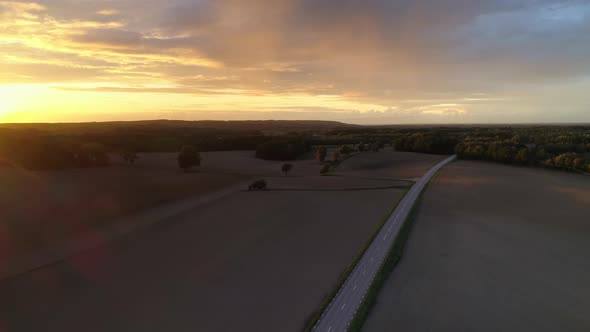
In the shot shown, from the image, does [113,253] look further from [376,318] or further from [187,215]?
[376,318]

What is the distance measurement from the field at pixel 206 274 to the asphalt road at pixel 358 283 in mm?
910

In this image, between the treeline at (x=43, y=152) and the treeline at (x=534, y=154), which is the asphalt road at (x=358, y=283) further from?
the treeline at (x=43, y=152)

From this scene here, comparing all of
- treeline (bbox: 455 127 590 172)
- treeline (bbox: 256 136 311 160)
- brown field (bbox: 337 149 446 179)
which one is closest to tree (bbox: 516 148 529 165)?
treeline (bbox: 455 127 590 172)

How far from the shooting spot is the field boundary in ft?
65.1

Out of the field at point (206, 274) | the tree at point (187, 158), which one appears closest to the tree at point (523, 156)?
the field at point (206, 274)

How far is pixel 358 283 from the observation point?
1670 centimetres

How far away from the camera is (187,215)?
3023 cm

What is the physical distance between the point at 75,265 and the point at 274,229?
13666 millimetres

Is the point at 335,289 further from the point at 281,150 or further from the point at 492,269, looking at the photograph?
the point at 281,150

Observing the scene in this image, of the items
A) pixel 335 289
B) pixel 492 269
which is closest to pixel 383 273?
pixel 335 289

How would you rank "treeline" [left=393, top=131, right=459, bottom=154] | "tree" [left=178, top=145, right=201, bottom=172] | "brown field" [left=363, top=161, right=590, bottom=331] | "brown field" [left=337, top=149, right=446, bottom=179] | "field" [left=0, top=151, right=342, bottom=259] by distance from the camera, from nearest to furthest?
"brown field" [left=363, top=161, right=590, bottom=331] < "field" [left=0, top=151, right=342, bottom=259] < "brown field" [left=337, top=149, right=446, bottom=179] < "tree" [left=178, top=145, right=201, bottom=172] < "treeline" [left=393, top=131, right=459, bottom=154]

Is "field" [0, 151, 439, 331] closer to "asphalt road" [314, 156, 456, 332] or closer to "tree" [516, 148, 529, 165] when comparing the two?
"asphalt road" [314, 156, 456, 332]

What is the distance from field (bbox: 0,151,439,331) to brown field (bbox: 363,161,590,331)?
12.6 ft

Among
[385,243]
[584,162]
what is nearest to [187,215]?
[385,243]
